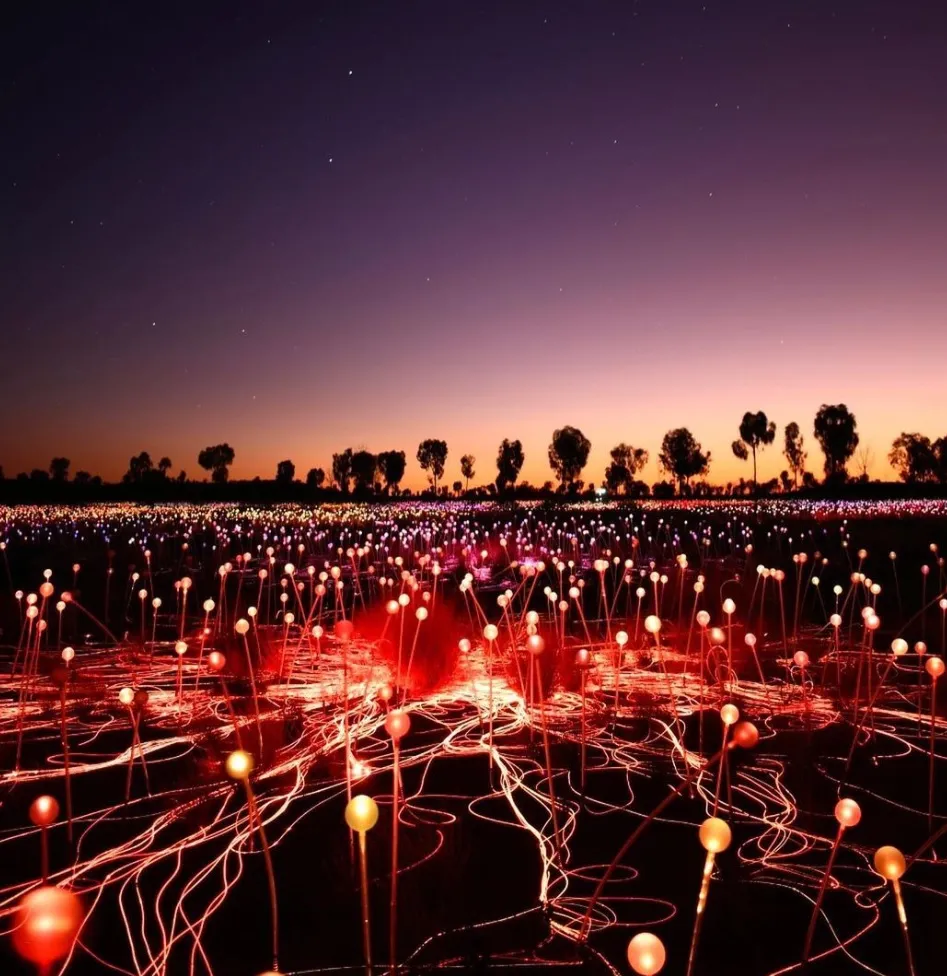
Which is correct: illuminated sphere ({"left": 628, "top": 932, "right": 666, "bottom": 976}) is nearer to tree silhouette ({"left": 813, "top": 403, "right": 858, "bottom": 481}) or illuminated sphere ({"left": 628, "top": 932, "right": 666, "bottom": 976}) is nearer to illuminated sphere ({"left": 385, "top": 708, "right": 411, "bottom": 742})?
illuminated sphere ({"left": 385, "top": 708, "right": 411, "bottom": 742})

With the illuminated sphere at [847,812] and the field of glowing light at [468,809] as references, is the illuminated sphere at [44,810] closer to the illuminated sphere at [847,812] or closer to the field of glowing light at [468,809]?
the field of glowing light at [468,809]

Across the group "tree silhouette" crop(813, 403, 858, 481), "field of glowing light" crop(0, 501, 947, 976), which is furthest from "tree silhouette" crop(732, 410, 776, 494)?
"field of glowing light" crop(0, 501, 947, 976)

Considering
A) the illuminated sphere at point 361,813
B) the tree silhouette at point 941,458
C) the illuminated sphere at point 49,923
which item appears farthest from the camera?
the tree silhouette at point 941,458

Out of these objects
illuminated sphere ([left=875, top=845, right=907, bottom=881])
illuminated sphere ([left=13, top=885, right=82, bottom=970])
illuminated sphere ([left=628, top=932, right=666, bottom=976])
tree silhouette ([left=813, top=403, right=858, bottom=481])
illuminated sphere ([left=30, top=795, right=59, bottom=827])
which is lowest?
illuminated sphere ([left=628, top=932, right=666, bottom=976])

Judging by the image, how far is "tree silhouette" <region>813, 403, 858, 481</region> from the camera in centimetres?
8606

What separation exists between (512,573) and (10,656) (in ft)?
27.3

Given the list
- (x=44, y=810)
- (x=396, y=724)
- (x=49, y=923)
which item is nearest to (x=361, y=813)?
(x=396, y=724)

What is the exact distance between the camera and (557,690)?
671 cm

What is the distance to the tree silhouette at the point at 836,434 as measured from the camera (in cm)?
8606

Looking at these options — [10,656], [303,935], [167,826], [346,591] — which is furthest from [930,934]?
[346,591]

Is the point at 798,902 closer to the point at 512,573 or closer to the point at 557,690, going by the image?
the point at 557,690

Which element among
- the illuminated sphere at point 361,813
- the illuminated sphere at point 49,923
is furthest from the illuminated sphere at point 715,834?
the illuminated sphere at point 49,923

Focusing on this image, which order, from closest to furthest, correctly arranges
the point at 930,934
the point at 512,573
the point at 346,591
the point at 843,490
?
the point at 930,934
the point at 346,591
the point at 512,573
the point at 843,490

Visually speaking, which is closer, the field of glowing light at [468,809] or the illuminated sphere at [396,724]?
the illuminated sphere at [396,724]
